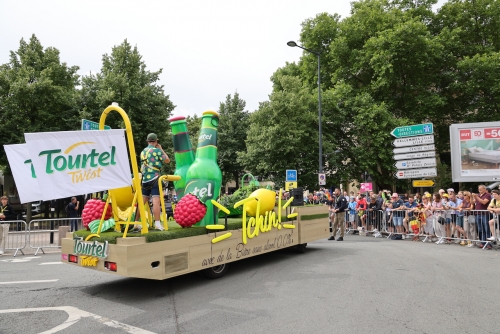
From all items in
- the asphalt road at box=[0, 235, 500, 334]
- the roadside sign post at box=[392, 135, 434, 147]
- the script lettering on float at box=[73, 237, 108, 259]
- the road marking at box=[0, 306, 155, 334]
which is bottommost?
the asphalt road at box=[0, 235, 500, 334]

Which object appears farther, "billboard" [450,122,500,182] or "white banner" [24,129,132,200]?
"billboard" [450,122,500,182]

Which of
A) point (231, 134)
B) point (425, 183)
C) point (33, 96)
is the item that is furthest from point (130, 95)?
point (425, 183)

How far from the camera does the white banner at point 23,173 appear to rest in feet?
16.5

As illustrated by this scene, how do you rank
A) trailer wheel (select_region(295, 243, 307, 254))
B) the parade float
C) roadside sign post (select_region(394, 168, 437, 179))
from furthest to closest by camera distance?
roadside sign post (select_region(394, 168, 437, 179)) < trailer wheel (select_region(295, 243, 307, 254)) < the parade float

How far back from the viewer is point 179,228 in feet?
21.4

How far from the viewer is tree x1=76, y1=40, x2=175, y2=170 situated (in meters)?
21.7

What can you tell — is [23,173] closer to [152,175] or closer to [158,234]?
[152,175]

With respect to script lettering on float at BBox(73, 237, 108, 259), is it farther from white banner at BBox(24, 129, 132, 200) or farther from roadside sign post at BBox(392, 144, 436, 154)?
roadside sign post at BBox(392, 144, 436, 154)

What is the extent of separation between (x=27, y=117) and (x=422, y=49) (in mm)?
23831

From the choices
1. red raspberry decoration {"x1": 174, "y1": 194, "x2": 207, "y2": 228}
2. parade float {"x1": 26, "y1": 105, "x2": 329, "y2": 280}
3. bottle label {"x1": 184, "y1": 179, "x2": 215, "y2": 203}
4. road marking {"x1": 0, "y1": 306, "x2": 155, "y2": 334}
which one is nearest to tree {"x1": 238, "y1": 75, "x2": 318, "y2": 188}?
parade float {"x1": 26, "y1": 105, "x2": 329, "y2": 280}

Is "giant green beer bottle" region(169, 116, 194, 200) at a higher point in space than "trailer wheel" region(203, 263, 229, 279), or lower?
higher

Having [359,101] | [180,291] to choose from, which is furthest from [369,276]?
[359,101]

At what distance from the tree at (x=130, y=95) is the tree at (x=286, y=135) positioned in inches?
244

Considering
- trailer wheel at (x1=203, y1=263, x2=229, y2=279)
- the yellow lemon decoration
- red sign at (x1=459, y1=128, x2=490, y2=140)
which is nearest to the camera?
trailer wheel at (x1=203, y1=263, x2=229, y2=279)
